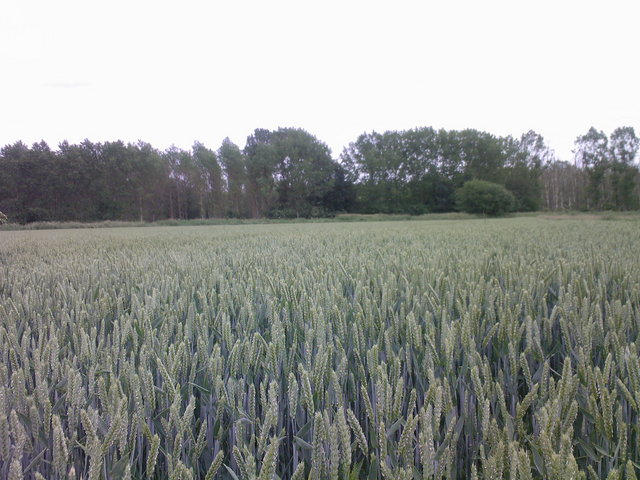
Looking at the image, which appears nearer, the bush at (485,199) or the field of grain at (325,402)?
the field of grain at (325,402)

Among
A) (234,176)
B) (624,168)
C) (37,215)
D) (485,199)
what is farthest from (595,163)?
(37,215)

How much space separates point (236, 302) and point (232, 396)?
3.50 ft

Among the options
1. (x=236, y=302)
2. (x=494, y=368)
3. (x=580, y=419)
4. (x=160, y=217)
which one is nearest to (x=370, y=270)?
→ (x=236, y=302)

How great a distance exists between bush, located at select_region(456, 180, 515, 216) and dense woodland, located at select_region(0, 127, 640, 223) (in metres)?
9.41

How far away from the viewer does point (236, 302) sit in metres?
1.88

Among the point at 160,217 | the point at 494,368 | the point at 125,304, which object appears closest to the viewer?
the point at 494,368

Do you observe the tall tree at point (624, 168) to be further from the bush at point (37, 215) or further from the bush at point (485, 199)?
the bush at point (37, 215)

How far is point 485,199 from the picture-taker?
39281 mm

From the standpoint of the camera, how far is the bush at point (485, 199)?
1532 inches

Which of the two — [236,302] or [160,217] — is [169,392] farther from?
[160,217]

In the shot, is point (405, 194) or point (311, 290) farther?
point (405, 194)

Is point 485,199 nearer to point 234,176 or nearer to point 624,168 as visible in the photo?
point 624,168

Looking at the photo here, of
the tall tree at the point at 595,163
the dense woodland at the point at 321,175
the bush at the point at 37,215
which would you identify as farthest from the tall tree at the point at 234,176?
the tall tree at the point at 595,163

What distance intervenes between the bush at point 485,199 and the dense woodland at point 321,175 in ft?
30.9
